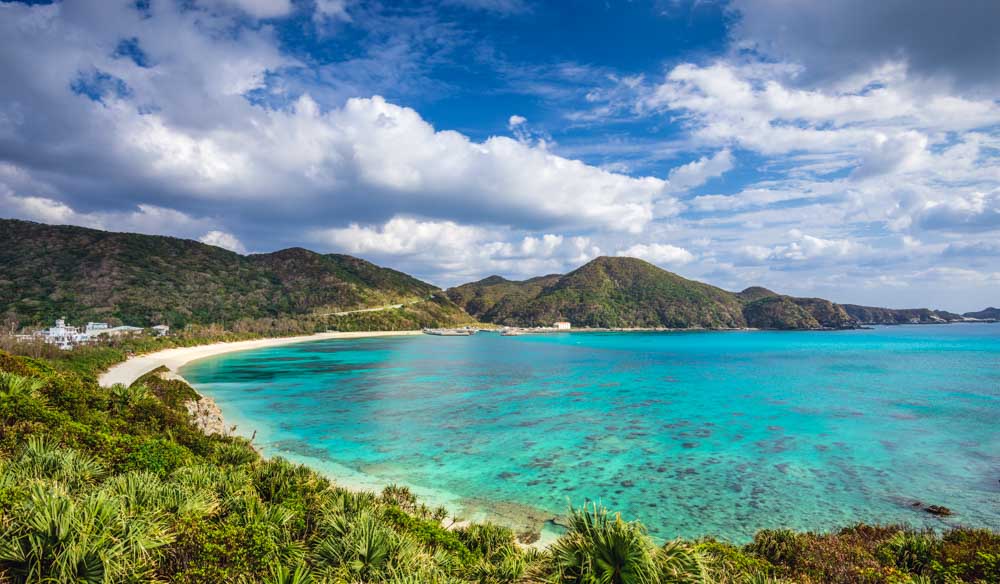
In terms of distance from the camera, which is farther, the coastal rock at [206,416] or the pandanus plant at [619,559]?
the coastal rock at [206,416]

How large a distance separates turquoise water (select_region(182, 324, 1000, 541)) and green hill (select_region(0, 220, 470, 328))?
63544 millimetres

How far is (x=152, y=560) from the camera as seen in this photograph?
218 inches

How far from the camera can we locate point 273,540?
23.2ft

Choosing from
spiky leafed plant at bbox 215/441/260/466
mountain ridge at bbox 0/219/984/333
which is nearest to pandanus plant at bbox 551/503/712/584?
spiky leafed plant at bbox 215/441/260/466

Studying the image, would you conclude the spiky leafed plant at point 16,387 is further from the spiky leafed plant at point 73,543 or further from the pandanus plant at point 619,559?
the pandanus plant at point 619,559

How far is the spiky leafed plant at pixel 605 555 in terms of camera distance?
Result: 5707 mm

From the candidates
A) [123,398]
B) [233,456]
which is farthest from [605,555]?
[123,398]

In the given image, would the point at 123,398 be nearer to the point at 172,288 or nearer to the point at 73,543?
the point at 73,543

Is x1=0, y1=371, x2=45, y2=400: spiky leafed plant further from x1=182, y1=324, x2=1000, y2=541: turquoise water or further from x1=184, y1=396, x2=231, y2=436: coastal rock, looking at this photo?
x1=182, y1=324, x2=1000, y2=541: turquoise water

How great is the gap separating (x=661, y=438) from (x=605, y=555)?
26.5 metres

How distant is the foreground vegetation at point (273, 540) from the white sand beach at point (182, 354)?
30258 millimetres

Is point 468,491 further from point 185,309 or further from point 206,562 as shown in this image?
point 185,309

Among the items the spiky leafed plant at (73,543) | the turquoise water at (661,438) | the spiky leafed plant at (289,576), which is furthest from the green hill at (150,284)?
the spiky leafed plant at (289,576)

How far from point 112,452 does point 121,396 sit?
1112 centimetres
